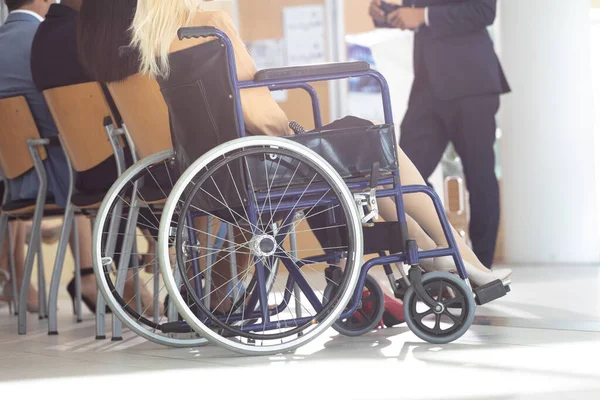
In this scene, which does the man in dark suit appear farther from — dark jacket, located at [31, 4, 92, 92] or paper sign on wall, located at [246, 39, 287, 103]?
paper sign on wall, located at [246, 39, 287, 103]

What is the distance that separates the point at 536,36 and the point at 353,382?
3.73 m

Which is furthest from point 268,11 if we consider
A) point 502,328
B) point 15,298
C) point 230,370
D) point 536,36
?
point 230,370

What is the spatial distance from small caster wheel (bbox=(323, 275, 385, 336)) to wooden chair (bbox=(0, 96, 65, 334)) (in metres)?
1.24

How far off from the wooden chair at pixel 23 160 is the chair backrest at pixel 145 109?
2.35 feet

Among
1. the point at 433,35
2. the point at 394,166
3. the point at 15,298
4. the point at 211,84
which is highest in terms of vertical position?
the point at 433,35

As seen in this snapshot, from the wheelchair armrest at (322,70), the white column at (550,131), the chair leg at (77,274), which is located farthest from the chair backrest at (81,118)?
the white column at (550,131)

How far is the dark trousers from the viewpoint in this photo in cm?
421

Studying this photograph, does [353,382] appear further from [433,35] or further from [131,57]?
[433,35]

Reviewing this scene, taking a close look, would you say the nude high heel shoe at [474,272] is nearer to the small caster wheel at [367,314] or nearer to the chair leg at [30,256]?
the small caster wheel at [367,314]

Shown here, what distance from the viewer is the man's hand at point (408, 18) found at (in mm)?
4195

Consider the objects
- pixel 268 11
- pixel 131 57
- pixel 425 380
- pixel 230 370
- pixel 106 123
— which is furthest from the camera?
pixel 268 11

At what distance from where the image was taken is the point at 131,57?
267 cm

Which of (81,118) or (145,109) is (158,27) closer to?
(145,109)

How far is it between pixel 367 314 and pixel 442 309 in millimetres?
Answer: 347
